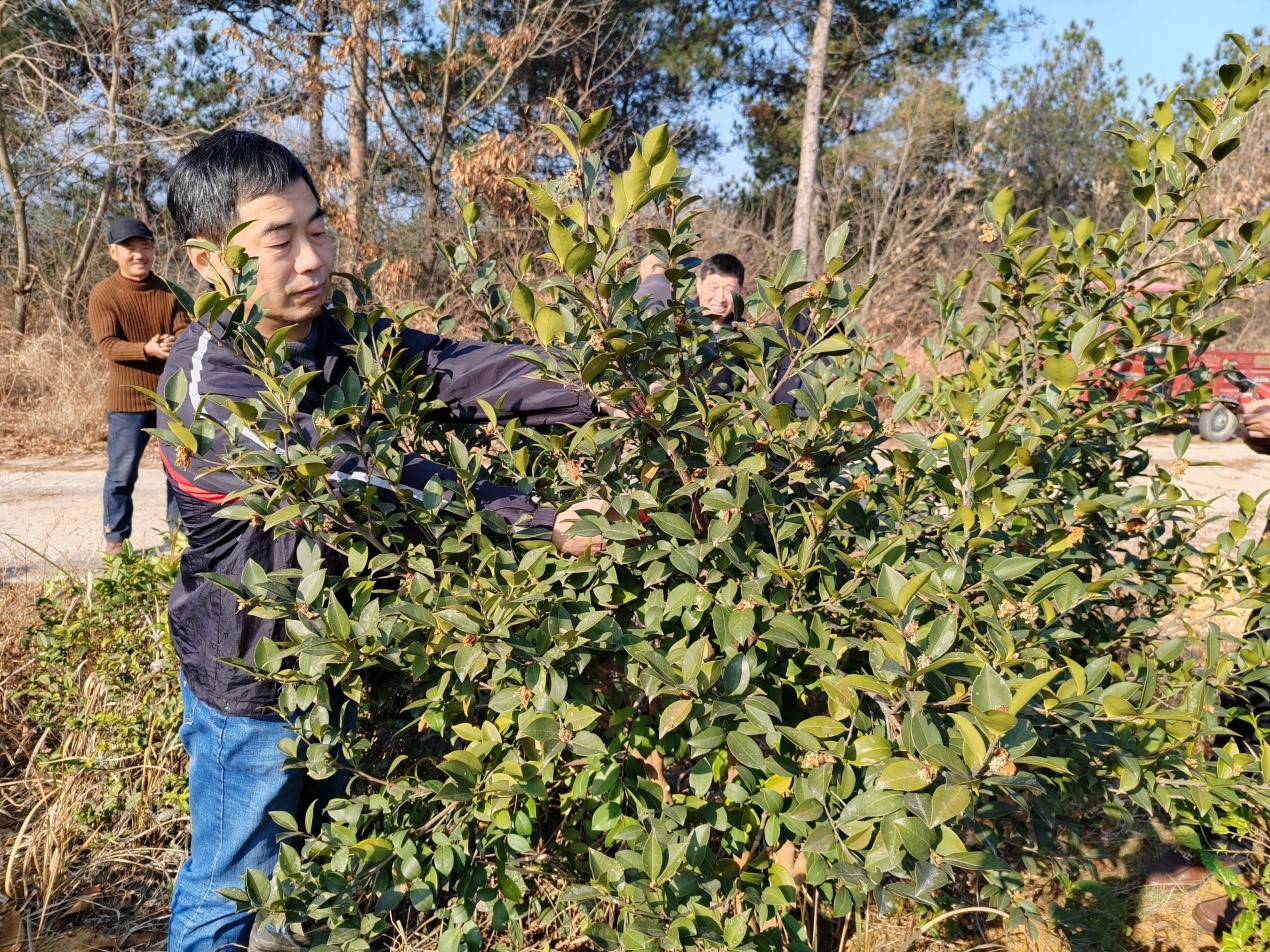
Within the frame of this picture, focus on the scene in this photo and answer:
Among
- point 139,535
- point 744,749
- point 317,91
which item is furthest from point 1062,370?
point 317,91

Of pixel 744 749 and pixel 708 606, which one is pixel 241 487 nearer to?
pixel 708 606

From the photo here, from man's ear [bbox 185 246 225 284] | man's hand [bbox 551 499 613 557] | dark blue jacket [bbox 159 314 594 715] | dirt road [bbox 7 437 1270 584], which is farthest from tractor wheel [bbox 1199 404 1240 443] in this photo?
man's ear [bbox 185 246 225 284]

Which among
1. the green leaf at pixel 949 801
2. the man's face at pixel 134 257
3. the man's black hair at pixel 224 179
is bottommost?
the green leaf at pixel 949 801

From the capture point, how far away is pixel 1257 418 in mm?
2658

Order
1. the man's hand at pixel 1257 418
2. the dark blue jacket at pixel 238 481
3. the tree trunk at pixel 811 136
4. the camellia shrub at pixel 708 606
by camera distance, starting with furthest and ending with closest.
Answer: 1. the tree trunk at pixel 811 136
2. the man's hand at pixel 1257 418
3. the dark blue jacket at pixel 238 481
4. the camellia shrub at pixel 708 606

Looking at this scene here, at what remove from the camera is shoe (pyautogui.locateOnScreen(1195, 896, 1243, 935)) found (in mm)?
2533

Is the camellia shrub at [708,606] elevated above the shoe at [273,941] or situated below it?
above

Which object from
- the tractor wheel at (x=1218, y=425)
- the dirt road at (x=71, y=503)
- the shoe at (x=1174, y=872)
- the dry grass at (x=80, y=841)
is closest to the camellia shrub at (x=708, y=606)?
the shoe at (x=1174, y=872)

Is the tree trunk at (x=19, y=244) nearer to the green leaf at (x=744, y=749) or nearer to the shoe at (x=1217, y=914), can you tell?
the green leaf at (x=744, y=749)

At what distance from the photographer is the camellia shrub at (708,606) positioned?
138cm

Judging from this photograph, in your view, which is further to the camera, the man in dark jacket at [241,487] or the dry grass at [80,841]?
the dry grass at [80,841]

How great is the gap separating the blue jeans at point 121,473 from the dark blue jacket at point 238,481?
3.59 m

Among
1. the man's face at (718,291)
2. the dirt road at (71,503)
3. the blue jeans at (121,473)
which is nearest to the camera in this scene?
the man's face at (718,291)

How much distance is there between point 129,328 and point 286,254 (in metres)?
4.58
